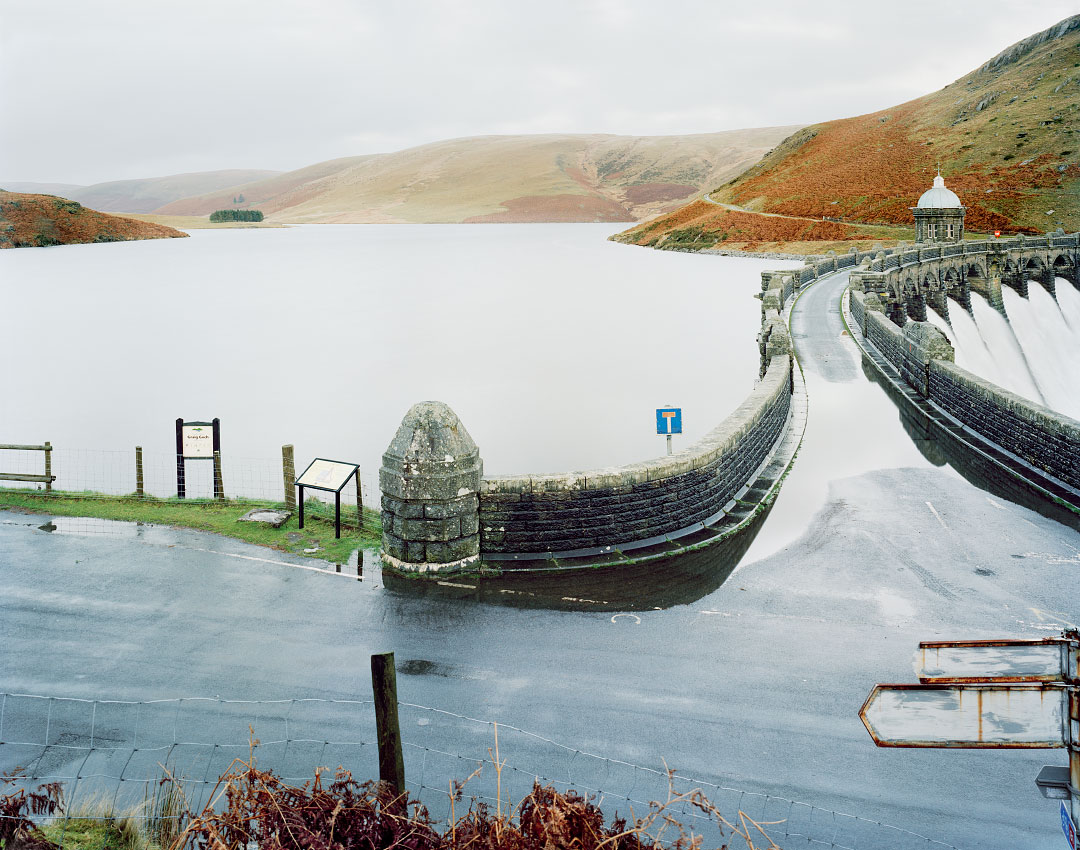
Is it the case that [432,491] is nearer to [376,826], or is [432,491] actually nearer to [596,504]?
[596,504]

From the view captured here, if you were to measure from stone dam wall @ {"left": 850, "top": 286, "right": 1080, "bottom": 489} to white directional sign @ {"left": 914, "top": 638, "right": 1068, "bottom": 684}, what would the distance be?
40.8 feet

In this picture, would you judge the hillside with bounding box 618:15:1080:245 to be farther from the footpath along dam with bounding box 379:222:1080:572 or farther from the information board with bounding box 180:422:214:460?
the information board with bounding box 180:422:214:460

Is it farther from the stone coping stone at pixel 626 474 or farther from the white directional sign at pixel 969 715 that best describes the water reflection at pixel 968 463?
the white directional sign at pixel 969 715

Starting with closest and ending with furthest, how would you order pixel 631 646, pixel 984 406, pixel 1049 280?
1. pixel 631 646
2. pixel 984 406
3. pixel 1049 280

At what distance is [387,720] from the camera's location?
5168 mm

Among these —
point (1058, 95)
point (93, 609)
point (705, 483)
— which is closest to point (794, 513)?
point (705, 483)

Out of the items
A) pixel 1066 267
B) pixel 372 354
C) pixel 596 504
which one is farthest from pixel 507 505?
pixel 1066 267

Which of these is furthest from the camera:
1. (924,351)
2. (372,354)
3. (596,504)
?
(372,354)

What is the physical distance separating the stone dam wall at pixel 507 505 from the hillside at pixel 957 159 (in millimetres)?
74921

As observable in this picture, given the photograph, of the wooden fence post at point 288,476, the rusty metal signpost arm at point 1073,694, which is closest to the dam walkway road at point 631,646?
the wooden fence post at point 288,476

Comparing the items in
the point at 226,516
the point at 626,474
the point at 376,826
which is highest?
the point at 626,474

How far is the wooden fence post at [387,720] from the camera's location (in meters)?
5.09

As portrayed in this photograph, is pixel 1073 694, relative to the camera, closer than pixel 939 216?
Yes

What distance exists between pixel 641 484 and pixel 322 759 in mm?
5803
